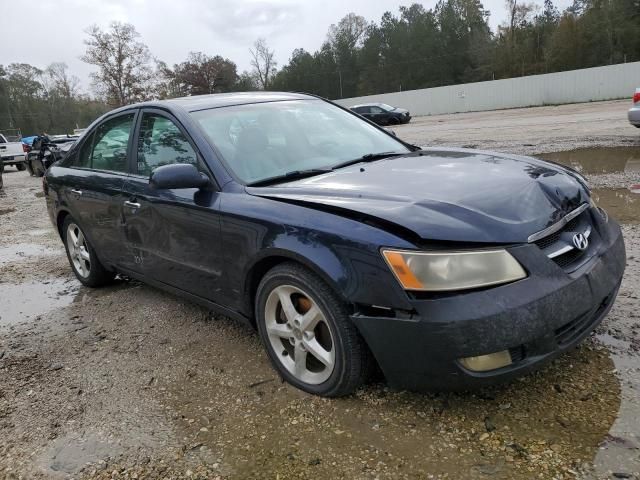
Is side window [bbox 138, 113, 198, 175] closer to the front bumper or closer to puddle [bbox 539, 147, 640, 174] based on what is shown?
the front bumper

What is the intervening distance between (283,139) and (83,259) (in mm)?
2556

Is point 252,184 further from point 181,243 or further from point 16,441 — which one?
point 16,441

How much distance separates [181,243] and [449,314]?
6.13 ft

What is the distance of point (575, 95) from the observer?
38156mm

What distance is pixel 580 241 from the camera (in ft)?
8.17

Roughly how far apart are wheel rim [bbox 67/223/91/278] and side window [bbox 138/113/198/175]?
1367 mm

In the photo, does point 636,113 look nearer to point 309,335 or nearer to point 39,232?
point 309,335

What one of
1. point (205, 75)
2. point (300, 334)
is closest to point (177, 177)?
A: point (300, 334)

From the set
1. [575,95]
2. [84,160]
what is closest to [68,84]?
[575,95]

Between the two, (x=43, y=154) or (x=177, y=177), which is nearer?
(x=177, y=177)

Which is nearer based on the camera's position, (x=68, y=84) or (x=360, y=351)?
(x=360, y=351)

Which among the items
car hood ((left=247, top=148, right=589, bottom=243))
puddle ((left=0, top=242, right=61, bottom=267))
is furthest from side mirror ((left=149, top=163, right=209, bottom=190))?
puddle ((left=0, top=242, right=61, bottom=267))

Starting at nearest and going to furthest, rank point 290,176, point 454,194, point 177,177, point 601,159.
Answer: point 454,194
point 177,177
point 290,176
point 601,159

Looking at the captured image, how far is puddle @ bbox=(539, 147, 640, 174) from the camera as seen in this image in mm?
8430
